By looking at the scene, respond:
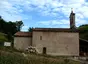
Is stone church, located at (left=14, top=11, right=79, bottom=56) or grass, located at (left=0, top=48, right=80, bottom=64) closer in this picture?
grass, located at (left=0, top=48, right=80, bottom=64)

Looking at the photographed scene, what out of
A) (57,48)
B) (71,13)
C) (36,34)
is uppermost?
(71,13)

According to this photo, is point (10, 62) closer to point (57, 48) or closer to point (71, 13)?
point (57, 48)

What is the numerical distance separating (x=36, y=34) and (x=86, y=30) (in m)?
37.6

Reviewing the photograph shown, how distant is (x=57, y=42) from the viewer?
41531 mm

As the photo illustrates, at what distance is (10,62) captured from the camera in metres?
8.48

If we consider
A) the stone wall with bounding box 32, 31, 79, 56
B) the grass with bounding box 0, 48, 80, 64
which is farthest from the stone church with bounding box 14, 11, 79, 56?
the grass with bounding box 0, 48, 80, 64

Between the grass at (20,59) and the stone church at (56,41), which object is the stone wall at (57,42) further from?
the grass at (20,59)

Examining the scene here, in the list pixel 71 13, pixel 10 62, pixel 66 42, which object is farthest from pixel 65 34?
pixel 10 62

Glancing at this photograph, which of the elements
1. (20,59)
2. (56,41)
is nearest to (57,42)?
(56,41)

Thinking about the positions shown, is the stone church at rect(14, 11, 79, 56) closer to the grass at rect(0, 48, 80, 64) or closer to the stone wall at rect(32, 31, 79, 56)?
the stone wall at rect(32, 31, 79, 56)

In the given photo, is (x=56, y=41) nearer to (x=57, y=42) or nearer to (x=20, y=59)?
(x=57, y=42)

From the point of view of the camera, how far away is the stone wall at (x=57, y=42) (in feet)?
135

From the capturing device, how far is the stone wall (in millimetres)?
41281

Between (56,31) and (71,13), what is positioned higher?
(71,13)
